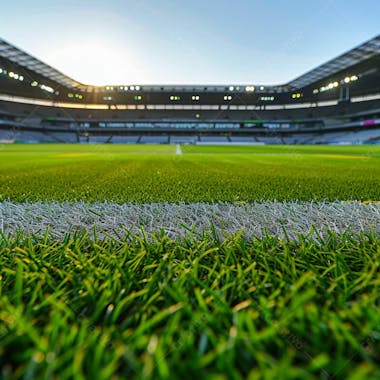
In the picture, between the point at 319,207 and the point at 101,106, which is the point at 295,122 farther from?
the point at 319,207

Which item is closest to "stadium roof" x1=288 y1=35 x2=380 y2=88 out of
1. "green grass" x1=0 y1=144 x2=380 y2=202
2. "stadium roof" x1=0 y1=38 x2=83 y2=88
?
"green grass" x1=0 y1=144 x2=380 y2=202

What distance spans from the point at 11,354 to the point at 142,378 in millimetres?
204

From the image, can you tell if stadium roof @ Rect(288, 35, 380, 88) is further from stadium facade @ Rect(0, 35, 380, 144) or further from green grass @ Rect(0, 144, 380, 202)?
green grass @ Rect(0, 144, 380, 202)

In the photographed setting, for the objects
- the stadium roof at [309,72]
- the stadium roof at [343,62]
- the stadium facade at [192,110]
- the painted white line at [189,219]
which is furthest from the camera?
the stadium facade at [192,110]

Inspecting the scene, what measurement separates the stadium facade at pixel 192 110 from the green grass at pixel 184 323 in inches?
1392

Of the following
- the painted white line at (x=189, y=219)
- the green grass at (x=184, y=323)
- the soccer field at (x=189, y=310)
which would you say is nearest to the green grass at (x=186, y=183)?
the painted white line at (x=189, y=219)

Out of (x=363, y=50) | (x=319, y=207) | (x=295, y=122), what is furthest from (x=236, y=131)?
(x=319, y=207)

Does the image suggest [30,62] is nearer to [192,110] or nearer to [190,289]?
[192,110]

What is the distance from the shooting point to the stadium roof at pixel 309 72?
68.5 ft

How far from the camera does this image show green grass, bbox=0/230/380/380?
0.90ft

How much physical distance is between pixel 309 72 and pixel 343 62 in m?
4.33

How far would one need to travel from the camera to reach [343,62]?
24.4m

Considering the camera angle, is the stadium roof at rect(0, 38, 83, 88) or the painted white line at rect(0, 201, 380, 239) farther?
the stadium roof at rect(0, 38, 83, 88)

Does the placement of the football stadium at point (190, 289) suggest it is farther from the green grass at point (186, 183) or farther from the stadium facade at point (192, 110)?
the stadium facade at point (192, 110)
